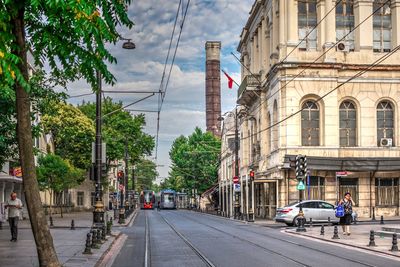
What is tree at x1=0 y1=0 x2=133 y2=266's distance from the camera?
33.0 feet

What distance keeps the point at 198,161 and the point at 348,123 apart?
53127 mm

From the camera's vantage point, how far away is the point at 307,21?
4841 centimetres

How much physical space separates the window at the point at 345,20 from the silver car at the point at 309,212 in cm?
1549

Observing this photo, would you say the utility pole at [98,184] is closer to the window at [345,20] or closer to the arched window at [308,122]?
the arched window at [308,122]

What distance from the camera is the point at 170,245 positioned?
23.1 metres

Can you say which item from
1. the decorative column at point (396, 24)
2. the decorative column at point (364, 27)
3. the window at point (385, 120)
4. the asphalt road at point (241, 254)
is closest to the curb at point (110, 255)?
the asphalt road at point (241, 254)

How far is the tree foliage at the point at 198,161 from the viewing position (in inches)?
3893

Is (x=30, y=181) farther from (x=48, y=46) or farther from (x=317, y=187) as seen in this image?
(x=317, y=187)

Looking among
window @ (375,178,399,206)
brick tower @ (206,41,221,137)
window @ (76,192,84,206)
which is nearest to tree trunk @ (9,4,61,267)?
window @ (375,178,399,206)

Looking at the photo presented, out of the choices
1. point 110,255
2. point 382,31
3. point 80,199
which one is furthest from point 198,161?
point 110,255

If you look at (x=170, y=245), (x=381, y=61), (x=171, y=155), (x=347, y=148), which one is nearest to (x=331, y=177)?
(x=347, y=148)

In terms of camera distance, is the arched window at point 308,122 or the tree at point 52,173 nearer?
the arched window at point 308,122

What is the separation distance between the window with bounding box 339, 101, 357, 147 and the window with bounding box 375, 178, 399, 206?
337 cm

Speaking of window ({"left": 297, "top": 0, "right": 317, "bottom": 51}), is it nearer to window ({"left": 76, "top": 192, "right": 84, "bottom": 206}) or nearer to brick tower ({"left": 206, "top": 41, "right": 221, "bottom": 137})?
window ({"left": 76, "top": 192, "right": 84, "bottom": 206})
